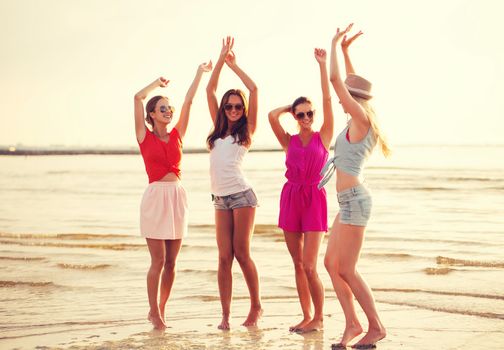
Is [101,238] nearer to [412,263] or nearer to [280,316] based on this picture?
[412,263]

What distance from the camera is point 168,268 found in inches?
291

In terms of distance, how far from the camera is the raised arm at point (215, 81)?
7543 millimetres

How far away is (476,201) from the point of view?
1051 inches

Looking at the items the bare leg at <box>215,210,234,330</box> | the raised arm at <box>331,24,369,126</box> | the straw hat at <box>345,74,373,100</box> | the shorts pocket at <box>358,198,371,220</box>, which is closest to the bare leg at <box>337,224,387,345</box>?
the shorts pocket at <box>358,198,371,220</box>

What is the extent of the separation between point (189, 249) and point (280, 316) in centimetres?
648

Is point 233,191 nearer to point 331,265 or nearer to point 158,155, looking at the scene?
point 158,155

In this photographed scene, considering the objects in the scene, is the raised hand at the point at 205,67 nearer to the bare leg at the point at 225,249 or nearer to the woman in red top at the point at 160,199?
the woman in red top at the point at 160,199

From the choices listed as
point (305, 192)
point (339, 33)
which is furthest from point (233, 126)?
point (339, 33)

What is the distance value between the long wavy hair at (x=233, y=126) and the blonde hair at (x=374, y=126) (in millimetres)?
1380

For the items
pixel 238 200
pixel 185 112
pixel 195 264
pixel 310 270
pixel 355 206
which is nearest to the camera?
pixel 355 206

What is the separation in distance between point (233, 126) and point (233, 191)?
2.17ft

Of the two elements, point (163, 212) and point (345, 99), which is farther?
point (163, 212)

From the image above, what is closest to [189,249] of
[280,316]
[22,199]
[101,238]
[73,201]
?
[101,238]

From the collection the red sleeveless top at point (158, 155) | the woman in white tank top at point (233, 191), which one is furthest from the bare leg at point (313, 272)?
the red sleeveless top at point (158, 155)
